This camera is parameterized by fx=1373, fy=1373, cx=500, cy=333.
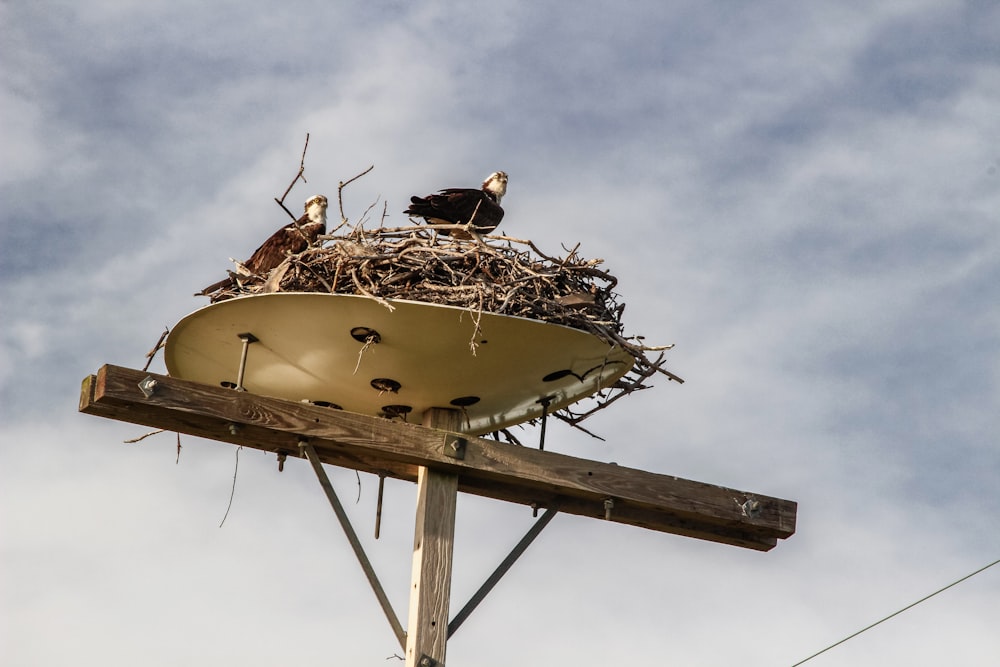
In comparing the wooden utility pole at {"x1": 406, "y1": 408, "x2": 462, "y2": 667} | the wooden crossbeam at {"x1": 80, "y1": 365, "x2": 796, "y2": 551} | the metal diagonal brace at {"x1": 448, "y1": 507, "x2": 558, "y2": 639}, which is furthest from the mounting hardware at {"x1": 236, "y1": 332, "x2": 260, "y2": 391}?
the metal diagonal brace at {"x1": 448, "y1": 507, "x2": 558, "y2": 639}

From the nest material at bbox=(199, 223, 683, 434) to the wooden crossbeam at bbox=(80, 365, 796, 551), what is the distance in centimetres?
55

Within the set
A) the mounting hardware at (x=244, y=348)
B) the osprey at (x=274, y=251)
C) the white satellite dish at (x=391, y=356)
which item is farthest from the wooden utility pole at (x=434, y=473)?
the osprey at (x=274, y=251)

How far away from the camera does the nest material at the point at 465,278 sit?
5.99 m

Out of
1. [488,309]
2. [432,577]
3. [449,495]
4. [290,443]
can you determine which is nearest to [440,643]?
[432,577]

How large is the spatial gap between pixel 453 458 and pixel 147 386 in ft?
4.28

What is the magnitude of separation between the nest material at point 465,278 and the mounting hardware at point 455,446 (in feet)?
1.87

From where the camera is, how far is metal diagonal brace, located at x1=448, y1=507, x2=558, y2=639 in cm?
557

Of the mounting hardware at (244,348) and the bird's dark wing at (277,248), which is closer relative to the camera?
the mounting hardware at (244,348)

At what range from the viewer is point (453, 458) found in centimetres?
582

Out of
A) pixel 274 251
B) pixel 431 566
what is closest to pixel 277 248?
pixel 274 251

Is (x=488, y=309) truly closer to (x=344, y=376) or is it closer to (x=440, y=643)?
(x=344, y=376)

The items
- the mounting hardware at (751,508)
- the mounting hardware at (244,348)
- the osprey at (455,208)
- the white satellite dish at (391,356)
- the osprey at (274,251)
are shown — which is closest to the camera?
the white satellite dish at (391,356)

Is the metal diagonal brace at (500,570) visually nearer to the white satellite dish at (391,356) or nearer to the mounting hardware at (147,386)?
the white satellite dish at (391,356)

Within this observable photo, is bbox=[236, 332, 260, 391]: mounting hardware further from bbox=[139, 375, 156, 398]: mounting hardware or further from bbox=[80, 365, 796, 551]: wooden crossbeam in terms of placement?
bbox=[139, 375, 156, 398]: mounting hardware
